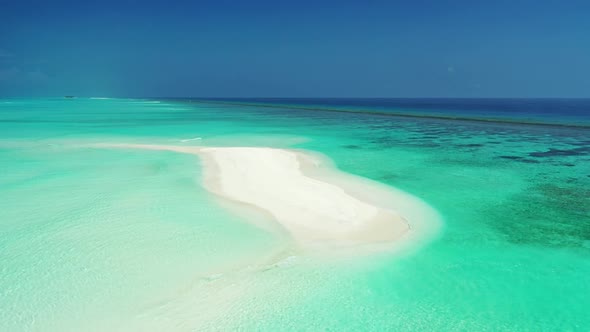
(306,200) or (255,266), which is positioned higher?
(306,200)

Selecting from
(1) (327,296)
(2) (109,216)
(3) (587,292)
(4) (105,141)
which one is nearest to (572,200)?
(3) (587,292)

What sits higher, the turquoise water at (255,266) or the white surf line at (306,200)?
the white surf line at (306,200)

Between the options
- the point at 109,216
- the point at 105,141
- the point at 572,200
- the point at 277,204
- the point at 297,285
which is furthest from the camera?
the point at 105,141

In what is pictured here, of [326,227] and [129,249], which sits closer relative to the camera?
[129,249]

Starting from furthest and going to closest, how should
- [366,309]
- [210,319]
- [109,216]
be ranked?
[109,216] < [366,309] < [210,319]

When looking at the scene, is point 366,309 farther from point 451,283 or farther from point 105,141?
point 105,141

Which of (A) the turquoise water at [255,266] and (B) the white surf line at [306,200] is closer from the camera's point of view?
(A) the turquoise water at [255,266]

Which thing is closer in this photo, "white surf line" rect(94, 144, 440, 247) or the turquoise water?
the turquoise water

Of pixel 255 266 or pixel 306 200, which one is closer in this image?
pixel 255 266
